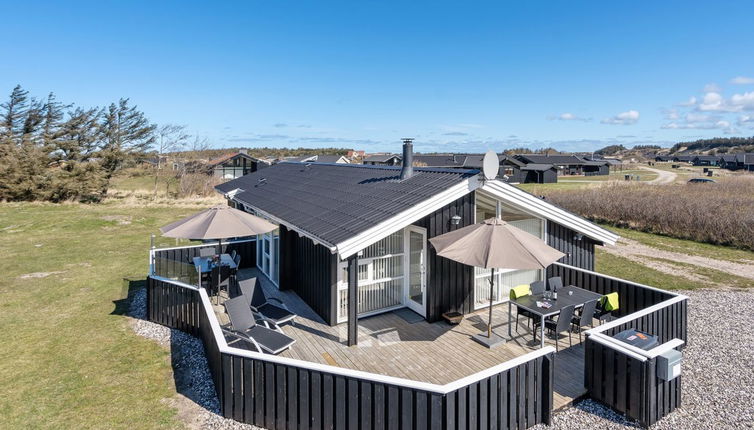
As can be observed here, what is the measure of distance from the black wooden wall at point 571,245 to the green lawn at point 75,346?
27.9 feet

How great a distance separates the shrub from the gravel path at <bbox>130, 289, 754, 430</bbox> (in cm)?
1115

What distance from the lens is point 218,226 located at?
837cm

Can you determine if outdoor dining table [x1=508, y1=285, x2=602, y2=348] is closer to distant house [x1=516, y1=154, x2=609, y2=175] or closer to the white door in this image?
the white door

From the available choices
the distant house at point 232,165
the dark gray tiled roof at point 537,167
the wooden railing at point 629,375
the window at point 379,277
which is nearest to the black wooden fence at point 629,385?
the wooden railing at point 629,375

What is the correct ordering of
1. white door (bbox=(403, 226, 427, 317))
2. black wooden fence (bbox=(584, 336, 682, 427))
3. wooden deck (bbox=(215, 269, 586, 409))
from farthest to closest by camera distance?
white door (bbox=(403, 226, 427, 317)) → wooden deck (bbox=(215, 269, 586, 409)) → black wooden fence (bbox=(584, 336, 682, 427))

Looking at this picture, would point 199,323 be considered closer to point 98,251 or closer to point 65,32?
point 98,251

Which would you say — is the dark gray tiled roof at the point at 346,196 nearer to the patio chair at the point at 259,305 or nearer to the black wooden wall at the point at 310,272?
the black wooden wall at the point at 310,272

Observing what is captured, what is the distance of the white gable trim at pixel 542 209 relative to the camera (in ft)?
26.1

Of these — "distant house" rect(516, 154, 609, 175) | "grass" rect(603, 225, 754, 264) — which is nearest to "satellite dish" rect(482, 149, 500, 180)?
"grass" rect(603, 225, 754, 264)

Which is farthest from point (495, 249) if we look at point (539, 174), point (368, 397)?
point (539, 174)

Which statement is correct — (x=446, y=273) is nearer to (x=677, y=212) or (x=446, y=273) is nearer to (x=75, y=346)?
(x=75, y=346)

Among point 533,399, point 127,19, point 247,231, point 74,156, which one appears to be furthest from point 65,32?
point 533,399

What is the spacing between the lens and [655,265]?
14.2m

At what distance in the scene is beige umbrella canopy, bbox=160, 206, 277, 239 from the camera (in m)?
8.12
